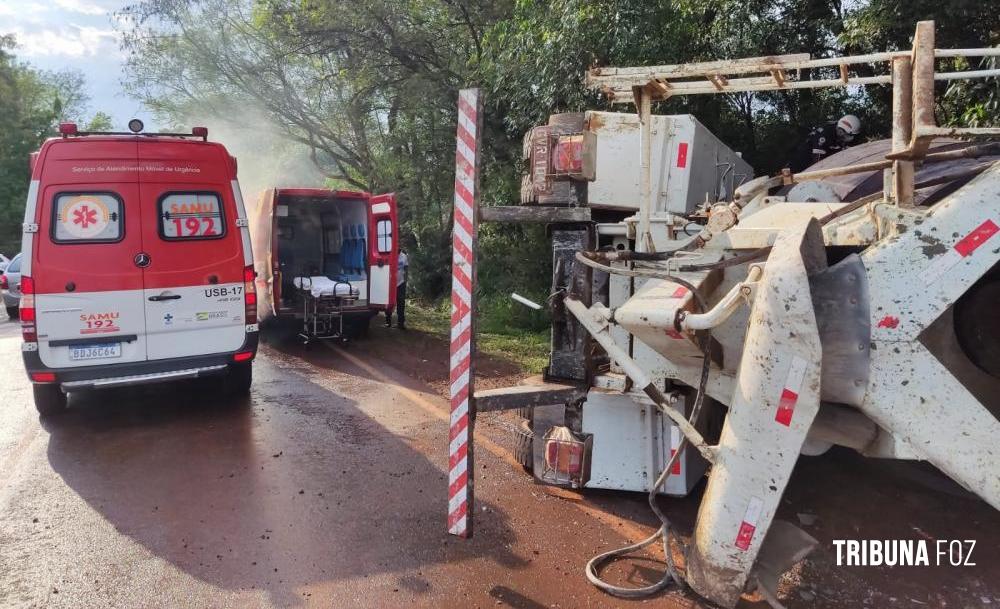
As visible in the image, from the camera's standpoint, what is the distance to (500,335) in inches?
425

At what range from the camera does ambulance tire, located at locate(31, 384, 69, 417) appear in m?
6.35

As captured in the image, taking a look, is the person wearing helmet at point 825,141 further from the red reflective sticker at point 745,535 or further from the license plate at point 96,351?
the license plate at point 96,351

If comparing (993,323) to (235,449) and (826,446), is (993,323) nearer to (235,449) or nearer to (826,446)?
(826,446)

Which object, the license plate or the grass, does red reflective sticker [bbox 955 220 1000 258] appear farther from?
the license plate

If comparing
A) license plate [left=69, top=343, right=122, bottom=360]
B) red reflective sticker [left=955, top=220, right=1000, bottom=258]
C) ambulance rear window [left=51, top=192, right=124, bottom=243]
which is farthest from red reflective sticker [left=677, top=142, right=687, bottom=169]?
license plate [left=69, top=343, right=122, bottom=360]

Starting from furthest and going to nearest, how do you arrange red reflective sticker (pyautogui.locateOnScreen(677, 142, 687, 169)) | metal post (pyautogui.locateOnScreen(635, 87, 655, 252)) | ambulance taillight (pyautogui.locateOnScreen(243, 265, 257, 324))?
ambulance taillight (pyautogui.locateOnScreen(243, 265, 257, 324))
red reflective sticker (pyautogui.locateOnScreen(677, 142, 687, 169))
metal post (pyautogui.locateOnScreen(635, 87, 655, 252))

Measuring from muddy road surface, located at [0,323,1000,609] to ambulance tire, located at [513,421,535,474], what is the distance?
10cm

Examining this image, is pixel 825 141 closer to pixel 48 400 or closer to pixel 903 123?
pixel 903 123

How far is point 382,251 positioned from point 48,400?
4803mm

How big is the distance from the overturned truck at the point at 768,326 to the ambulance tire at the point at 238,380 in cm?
381

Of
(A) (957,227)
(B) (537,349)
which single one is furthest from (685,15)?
(A) (957,227)

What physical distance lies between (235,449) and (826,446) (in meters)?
4.45

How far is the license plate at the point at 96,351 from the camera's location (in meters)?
5.84

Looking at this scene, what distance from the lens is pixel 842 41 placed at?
7.89 meters
